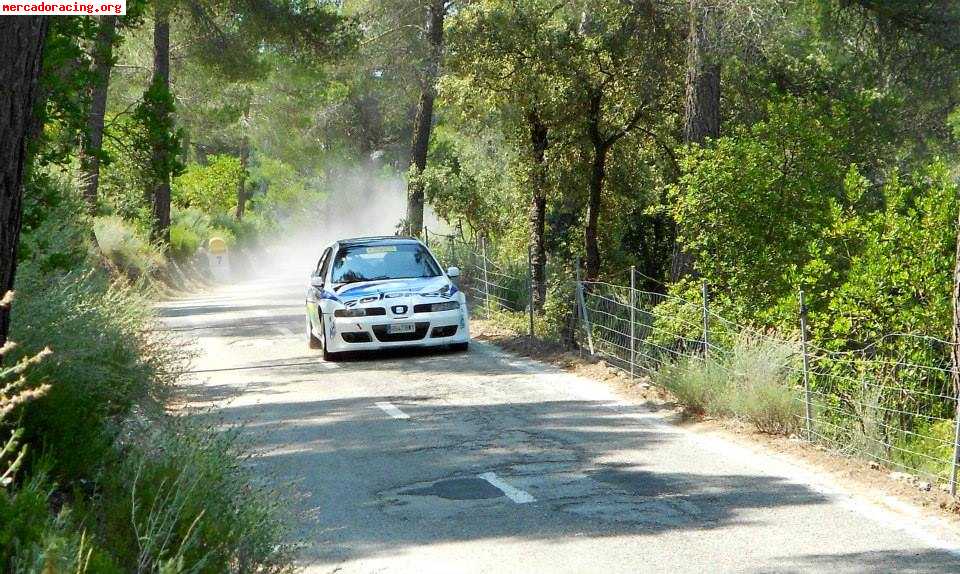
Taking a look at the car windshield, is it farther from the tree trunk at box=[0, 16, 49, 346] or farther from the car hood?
the tree trunk at box=[0, 16, 49, 346]

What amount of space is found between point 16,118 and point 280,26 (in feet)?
68.2

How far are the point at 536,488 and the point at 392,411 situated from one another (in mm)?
4163

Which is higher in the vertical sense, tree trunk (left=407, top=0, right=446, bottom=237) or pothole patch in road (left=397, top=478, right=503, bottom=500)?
tree trunk (left=407, top=0, right=446, bottom=237)

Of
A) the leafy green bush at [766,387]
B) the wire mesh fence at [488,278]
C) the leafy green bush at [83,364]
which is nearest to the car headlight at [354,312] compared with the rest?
the leafy green bush at [83,364]

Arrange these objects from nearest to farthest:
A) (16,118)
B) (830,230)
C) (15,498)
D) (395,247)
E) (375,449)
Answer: (15,498) → (16,118) → (375,449) → (830,230) → (395,247)

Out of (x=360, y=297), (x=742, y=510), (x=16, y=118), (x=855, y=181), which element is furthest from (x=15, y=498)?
(x=360, y=297)

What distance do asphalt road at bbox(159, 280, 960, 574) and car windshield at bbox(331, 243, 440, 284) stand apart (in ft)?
9.59

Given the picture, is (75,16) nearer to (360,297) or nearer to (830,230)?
(360,297)

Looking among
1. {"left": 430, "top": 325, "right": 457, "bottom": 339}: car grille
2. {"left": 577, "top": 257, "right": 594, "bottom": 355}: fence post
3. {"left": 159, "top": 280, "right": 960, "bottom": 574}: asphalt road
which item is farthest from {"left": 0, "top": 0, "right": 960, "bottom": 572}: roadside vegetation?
{"left": 430, "top": 325, "right": 457, "bottom": 339}: car grille

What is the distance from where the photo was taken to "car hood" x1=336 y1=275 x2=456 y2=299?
17953 mm

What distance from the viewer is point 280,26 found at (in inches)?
1077

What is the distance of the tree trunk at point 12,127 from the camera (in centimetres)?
708

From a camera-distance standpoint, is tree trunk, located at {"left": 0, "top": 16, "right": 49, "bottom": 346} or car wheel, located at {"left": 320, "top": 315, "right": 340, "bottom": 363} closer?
tree trunk, located at {"left": 0, "top": 16, "right": 49, "bottom": 346}

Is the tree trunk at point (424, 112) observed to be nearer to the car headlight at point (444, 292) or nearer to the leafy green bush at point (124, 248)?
the leafy green bush at point (124, 248)
